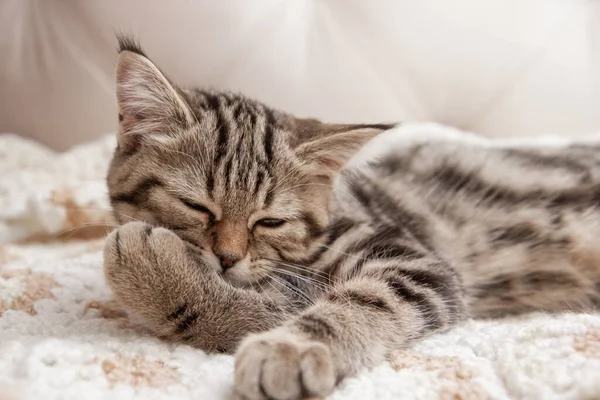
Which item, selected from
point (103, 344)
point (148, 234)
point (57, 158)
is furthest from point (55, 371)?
point (57, 158)

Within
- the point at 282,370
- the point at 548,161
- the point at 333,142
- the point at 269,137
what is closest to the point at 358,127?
the point at 333,142

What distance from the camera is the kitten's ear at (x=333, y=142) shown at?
984 millimetres

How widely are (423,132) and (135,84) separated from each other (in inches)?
37.4

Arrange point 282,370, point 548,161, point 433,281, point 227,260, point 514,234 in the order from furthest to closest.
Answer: point 548,161 < point 514,234 < point 433,281 < point 227,260 < point 282,370

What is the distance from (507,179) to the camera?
4.30ft

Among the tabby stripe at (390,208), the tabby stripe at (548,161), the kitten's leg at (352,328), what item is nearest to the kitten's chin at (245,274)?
the kitten's leg at (352,328)

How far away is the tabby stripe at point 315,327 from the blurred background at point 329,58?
3.37 ft

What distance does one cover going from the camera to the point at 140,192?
37.6 inches

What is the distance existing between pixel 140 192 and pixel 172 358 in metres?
0.31

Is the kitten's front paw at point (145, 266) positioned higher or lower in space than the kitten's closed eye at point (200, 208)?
lower

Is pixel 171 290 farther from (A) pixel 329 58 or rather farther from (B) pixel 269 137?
(A) pixel 329 58

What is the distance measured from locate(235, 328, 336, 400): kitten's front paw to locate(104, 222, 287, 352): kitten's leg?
126mm

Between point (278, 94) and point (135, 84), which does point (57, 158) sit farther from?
point (135, 84)

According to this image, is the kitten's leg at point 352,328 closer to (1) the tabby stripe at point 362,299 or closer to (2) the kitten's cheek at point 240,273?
(1) the tabby stripe at point 362,299
